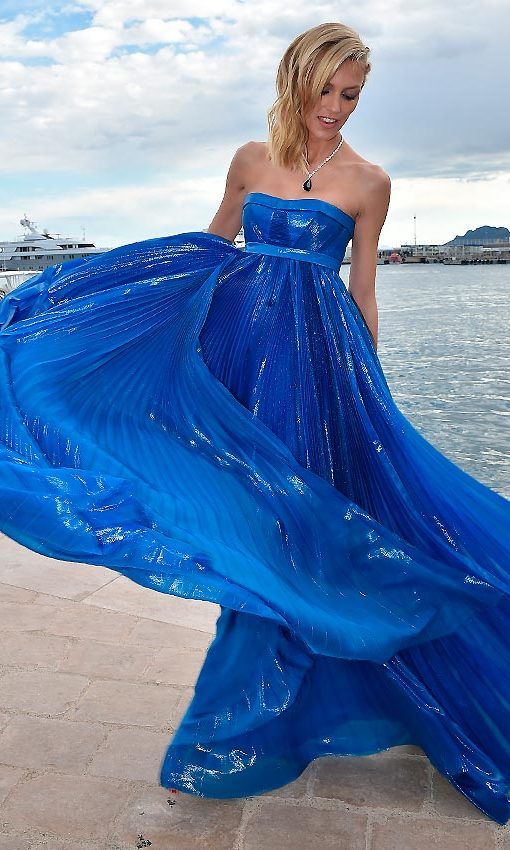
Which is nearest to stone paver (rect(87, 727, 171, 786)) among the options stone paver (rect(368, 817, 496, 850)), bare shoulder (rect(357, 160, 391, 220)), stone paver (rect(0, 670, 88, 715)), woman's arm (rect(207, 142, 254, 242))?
stone paver (rect(0, 670, 88, 715))

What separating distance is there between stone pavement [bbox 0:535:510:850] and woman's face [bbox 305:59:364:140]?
163 centimetres

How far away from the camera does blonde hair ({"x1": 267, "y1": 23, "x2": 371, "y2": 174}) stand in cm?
245

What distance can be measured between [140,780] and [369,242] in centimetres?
147

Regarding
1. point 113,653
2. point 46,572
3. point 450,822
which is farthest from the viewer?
point 46,572

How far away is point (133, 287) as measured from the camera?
8.70 feet

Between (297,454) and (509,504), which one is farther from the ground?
(297,454)

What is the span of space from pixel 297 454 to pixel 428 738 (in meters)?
0.76

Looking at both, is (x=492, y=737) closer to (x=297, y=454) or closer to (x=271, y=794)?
(x=271, y=794)

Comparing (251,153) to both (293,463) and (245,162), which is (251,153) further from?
(293,463)

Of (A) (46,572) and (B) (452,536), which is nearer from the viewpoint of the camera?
(B) (452,536)

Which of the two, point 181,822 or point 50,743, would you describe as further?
point 50,743

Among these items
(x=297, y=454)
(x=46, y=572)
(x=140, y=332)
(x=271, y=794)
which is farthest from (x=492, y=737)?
(x=46, y=572)

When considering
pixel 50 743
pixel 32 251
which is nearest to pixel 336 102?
pixel 50 743

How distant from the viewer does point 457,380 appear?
1780 cm
